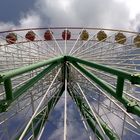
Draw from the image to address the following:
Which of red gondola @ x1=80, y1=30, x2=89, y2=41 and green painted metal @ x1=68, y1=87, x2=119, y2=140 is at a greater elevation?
red gondola @ x1=80, y1=30, x2=89, y2=41

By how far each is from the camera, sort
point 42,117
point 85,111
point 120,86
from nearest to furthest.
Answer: point 120,86 < point 42,117 < point 85,111

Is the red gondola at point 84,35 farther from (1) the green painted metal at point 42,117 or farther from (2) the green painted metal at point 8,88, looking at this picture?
(2) the green painted metal at point 8,88

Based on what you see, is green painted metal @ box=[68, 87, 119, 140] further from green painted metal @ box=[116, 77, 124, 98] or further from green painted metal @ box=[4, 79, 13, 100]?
green painted metal @ box=[4, 79, 13, 100]

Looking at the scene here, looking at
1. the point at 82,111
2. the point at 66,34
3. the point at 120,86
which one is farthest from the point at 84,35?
the point at 120,86

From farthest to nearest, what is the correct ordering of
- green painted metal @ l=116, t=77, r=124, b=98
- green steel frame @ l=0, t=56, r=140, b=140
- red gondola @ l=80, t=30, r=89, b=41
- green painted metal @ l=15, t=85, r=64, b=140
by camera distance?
1. red gondola @ l=80, t=30, r=89, b=41
2. green painted metal @ l=15, t=85, r=64, b=140
3. green painted metal @ l=116, t=77, r=124, b=98
4. green steel frame @ l=0, t=56, r=140, b=140

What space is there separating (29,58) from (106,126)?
6970 millimetres

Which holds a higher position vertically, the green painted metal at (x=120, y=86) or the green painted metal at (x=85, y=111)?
the green painted metal at (x=120, y=86)

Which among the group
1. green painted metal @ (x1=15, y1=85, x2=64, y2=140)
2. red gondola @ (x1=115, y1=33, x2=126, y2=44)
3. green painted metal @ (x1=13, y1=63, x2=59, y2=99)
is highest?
red gondola @ (x1=115, y1=33, x2=126, y2=44)

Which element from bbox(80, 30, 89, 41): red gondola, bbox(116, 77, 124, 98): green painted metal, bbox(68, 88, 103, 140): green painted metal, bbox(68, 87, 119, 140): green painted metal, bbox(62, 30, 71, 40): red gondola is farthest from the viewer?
bbox(80, 30, 89, 41): red gondola

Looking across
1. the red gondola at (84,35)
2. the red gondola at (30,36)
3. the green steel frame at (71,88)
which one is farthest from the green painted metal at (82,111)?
the red gondola at (30,36)

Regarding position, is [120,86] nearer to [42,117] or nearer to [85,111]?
[42,117]

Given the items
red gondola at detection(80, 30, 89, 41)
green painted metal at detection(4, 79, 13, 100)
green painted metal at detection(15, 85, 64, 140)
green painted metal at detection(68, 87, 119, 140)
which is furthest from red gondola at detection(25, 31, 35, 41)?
green painted metal at detection(4, 79, 13, 100)

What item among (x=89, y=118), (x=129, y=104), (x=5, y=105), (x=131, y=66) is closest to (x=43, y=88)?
(x=89, y=118)

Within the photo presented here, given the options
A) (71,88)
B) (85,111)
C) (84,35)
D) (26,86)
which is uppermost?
(84,35)
